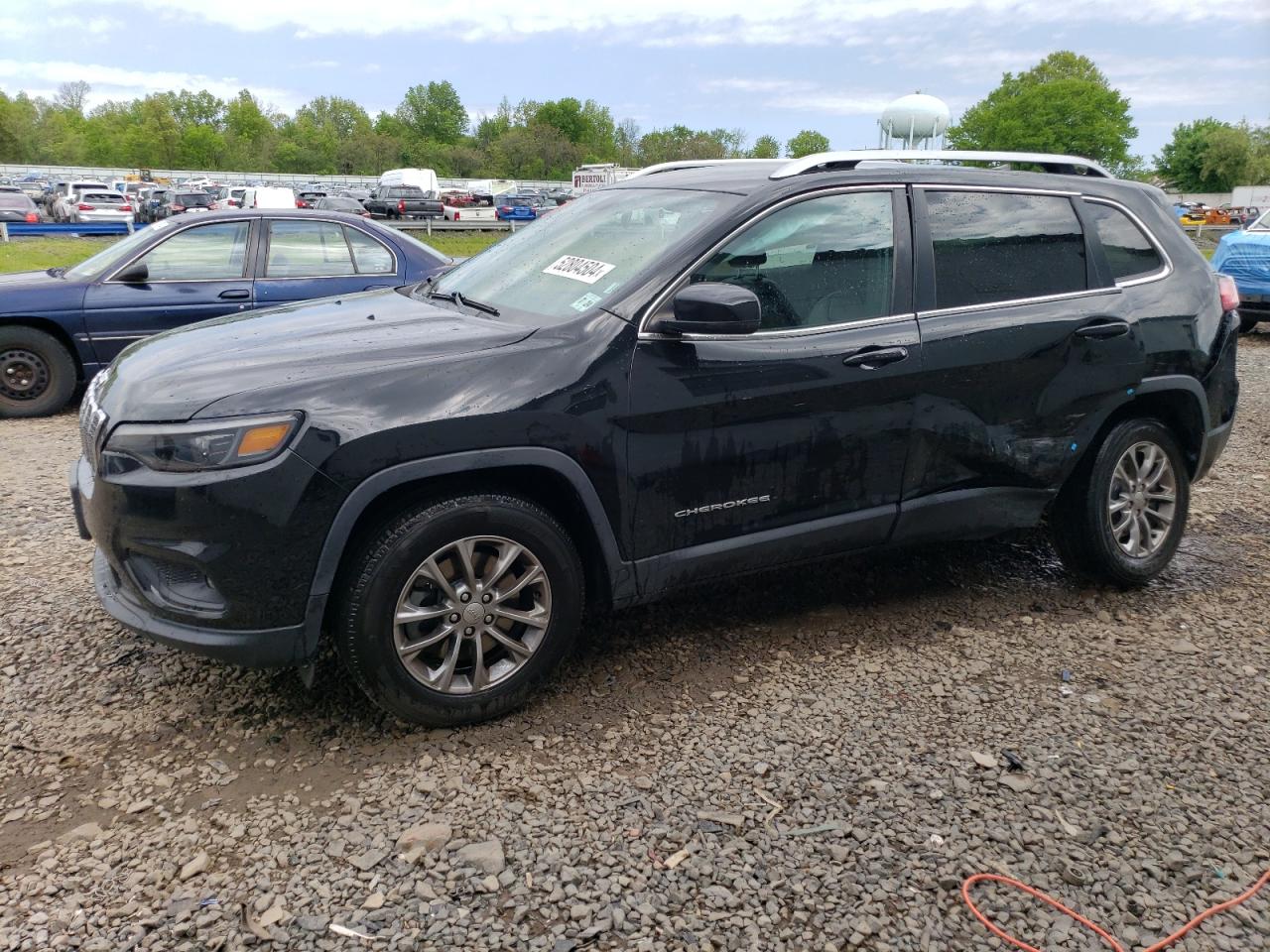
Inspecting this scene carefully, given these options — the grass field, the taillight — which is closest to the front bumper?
the taillight

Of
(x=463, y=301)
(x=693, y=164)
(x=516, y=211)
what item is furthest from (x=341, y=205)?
(x=463, y=301)

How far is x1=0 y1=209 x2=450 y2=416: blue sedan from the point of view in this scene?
25.0 ft

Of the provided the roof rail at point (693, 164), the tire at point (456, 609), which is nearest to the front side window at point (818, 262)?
the roof rail at point (693, 164)

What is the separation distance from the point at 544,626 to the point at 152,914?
1.36 metres

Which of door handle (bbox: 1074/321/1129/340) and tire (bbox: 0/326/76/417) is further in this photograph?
tire (bbox: 0/326/76/417)

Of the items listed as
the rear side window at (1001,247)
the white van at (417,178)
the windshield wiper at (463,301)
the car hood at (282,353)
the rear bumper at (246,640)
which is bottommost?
the rear bumper at (246,640)

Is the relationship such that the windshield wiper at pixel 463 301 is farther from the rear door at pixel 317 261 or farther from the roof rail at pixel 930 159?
the rear door at pixel 317 261

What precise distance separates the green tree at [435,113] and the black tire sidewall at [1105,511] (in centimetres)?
13674

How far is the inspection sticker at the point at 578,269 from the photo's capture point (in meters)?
3.64

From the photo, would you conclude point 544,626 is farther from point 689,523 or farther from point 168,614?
point 168,614

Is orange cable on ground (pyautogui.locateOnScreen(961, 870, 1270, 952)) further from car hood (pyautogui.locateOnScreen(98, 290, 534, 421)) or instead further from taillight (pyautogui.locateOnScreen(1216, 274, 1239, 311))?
taillight (pyautogui.locateOnScreen(1216, 274, 1239, 311))

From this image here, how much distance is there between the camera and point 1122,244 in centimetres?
441

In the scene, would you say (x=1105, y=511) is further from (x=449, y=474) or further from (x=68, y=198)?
(x=68, y=198)

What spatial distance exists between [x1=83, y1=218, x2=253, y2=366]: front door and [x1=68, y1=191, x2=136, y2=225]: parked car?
91.2ft
